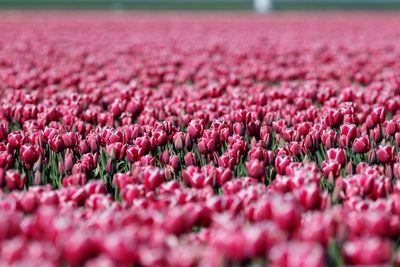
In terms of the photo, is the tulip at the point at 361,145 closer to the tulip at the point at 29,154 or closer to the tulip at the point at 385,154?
the tulip at the point at 385,154

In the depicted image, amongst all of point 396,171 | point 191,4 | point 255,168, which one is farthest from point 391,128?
point 191,4

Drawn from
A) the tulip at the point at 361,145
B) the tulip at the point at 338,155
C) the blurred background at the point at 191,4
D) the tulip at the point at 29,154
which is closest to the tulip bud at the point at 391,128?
the tulip at the point at 361,145

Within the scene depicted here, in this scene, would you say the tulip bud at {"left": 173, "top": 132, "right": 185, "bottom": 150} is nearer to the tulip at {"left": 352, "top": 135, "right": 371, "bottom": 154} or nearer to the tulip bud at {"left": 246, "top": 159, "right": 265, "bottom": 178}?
the tulip bud at {"left": 246, "top": 159, "right": 265, "bottom": 178}

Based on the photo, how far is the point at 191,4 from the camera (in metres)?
44.8

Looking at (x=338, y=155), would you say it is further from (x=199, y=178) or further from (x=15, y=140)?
Result: (x=15, y=140)

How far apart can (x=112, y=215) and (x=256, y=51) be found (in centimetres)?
880

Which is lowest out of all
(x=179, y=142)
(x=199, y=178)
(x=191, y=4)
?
(x=191, y=4)

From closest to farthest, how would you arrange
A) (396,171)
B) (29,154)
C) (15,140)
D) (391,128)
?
(396,171) → (29,154) → (15,140) → (391,128)

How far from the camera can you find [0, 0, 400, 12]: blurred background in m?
42.9

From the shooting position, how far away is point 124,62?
31.3 feet

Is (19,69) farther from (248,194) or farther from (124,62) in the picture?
(248,194)

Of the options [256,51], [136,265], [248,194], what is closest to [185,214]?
[136,265]

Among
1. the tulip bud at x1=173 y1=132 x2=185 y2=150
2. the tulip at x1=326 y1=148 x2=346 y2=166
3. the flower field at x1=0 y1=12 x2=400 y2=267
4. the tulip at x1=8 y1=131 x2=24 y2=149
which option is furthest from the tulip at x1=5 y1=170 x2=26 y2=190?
the tulip at x1=326 y1=148 x2=346 y2=166

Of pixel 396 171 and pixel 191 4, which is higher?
pixel 396 171
